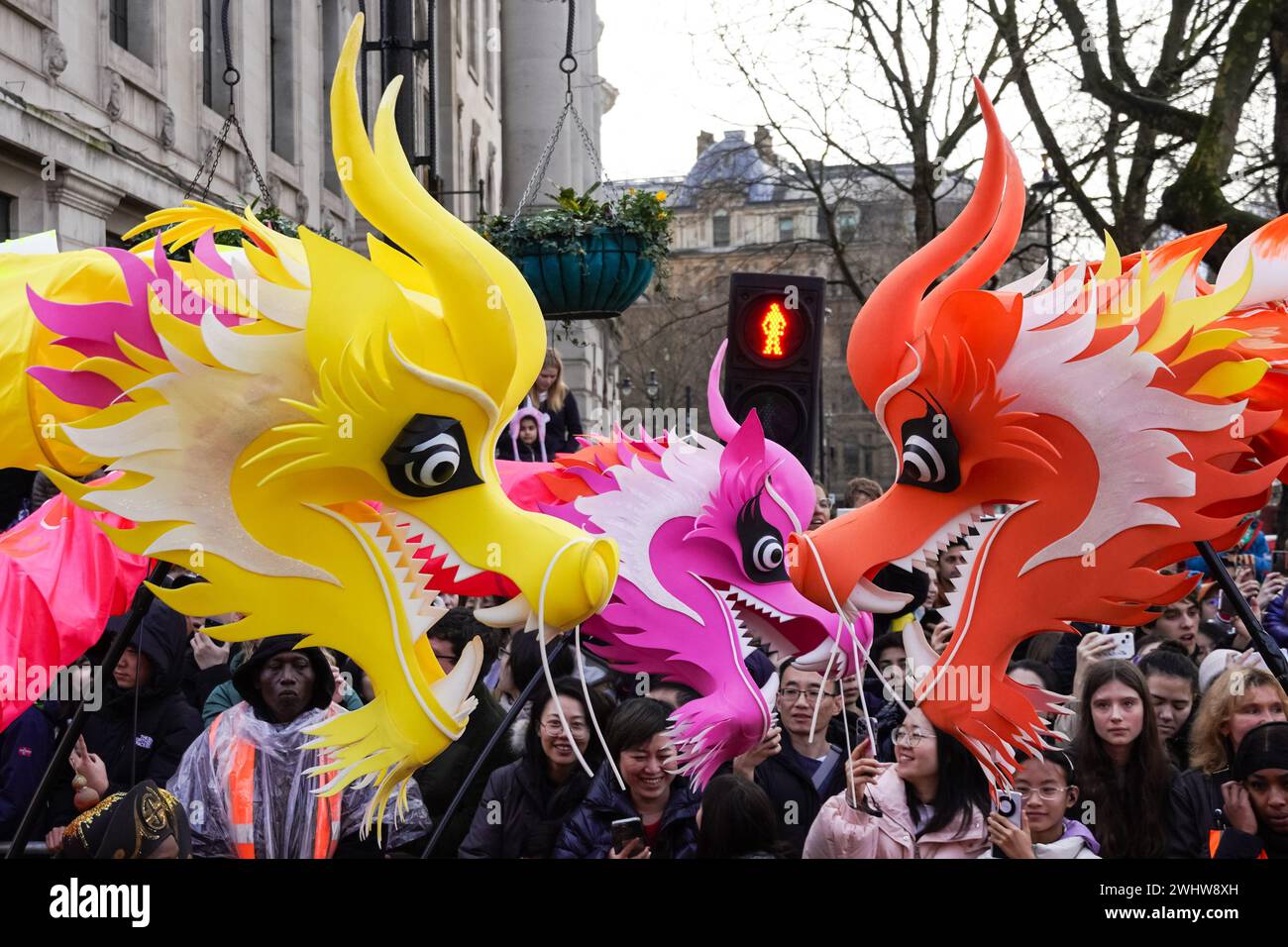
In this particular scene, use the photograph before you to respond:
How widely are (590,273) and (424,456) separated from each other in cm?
313

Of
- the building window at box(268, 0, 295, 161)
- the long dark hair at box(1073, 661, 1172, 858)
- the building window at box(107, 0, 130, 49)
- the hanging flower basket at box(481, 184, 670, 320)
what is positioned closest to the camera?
the long dark hair at box(1073, 661, 1172, 858)

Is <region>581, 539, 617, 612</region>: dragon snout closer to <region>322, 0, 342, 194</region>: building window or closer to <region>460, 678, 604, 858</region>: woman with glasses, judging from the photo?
<region>460, 678, 604, 858</region>: woman with glasses

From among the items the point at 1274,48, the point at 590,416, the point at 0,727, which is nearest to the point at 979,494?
the point at 0,727

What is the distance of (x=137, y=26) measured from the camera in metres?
13.7

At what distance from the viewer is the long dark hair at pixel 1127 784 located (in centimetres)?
535

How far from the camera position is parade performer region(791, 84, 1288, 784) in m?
4.54

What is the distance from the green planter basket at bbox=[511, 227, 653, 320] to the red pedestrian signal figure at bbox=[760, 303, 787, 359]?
2.82 feet

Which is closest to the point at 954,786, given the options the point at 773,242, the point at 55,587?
the point at 55,587

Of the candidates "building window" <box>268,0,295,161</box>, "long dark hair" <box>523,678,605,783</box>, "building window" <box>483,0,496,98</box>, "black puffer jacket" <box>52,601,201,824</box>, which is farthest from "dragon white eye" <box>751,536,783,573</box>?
"building window" <box>483,0,496,98</box>

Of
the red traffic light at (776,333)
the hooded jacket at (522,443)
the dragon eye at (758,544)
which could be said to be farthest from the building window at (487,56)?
the dragon eye at (758,544)

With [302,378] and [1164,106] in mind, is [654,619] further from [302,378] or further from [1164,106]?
[1164,106]

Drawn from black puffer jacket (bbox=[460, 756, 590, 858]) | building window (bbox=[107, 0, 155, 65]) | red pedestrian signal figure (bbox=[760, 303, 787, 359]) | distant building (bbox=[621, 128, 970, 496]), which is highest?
building window (bbox=[107, 0, 155, 65])

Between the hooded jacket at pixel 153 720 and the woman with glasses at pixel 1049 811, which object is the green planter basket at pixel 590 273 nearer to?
the hooded jacket at pixel 153 720

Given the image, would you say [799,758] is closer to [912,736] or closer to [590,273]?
[912,736]
